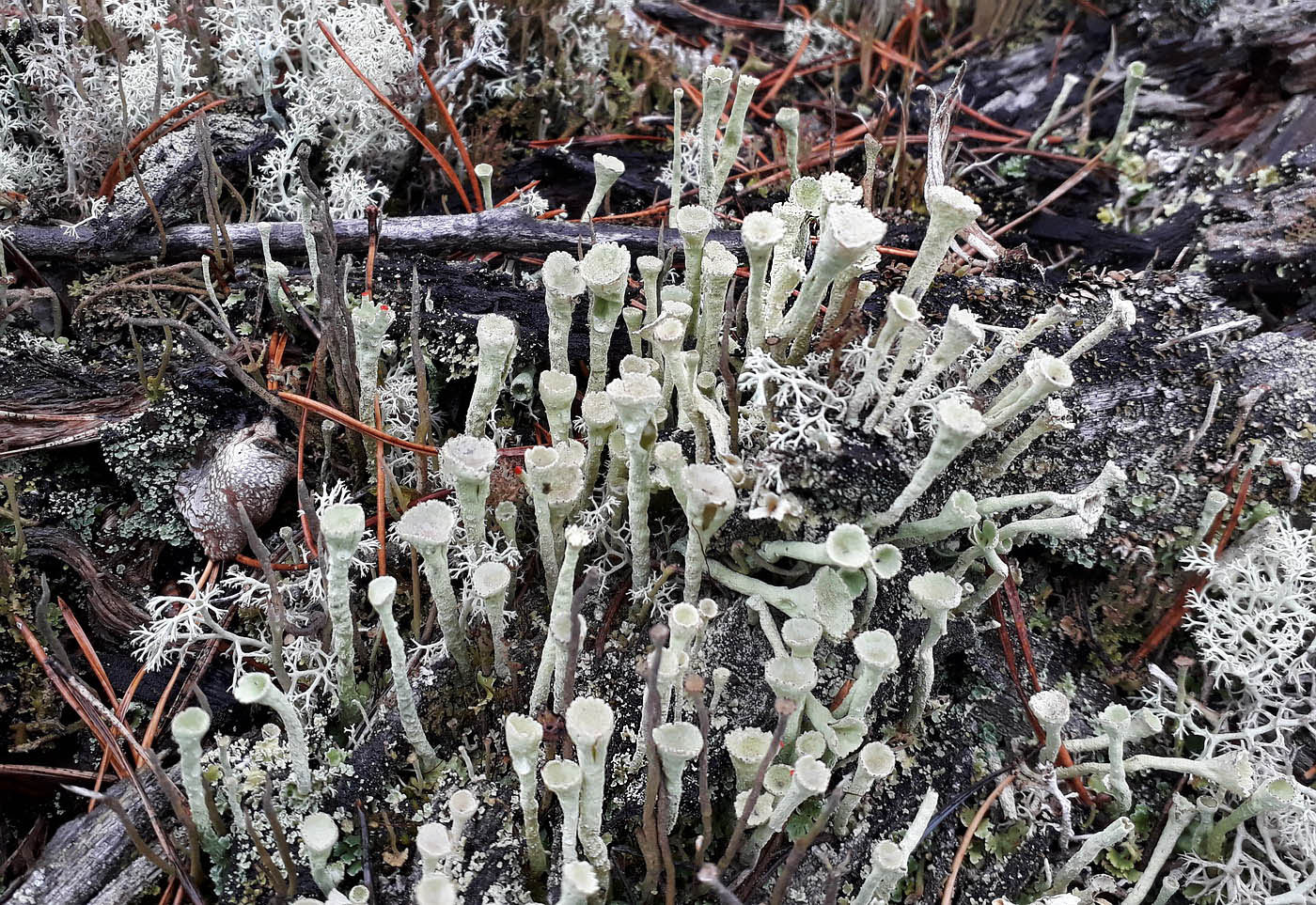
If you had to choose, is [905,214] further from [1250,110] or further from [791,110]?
[1250,110]

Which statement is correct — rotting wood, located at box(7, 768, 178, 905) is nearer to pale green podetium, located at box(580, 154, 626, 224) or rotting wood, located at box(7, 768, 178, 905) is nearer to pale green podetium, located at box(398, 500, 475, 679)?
pale green podetium, located at box(398, 500, 475, 679)

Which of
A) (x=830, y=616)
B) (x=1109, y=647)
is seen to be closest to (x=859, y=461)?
(x=830, y=616)

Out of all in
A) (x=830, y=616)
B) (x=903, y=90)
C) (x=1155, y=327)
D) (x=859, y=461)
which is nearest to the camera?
(x=830, y=616)

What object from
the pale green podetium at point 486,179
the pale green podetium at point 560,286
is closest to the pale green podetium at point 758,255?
the pale green podetium at point 560,286

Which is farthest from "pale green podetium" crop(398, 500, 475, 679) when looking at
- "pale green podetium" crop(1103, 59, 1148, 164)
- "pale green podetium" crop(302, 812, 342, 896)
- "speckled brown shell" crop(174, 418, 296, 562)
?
"pale green podetium" crop(1103, 59, 1148, 164)

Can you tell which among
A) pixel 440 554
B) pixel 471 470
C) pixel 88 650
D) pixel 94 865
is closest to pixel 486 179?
pixel 471 470

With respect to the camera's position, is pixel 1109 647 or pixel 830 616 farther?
pixel 1109 647
